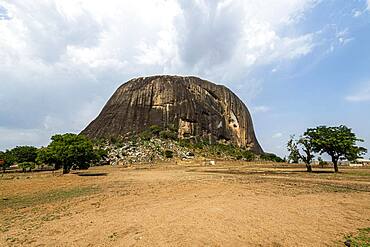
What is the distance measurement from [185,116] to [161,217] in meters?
95.2

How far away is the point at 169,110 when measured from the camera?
352 feet

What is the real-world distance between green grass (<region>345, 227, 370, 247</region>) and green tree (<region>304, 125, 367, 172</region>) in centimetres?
3182

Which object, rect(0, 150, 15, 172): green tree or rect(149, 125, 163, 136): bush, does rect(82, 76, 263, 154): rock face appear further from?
rect(0, 150, 15, 172): green tree

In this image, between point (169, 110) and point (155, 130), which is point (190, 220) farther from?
point (169, 110)

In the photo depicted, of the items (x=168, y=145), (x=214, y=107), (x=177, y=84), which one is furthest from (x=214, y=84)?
(x=168, y=145)

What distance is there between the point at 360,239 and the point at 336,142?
33.5m

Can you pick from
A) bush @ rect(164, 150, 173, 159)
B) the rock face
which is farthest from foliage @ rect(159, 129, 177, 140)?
bush @ rect(164, 150, 173, 159)

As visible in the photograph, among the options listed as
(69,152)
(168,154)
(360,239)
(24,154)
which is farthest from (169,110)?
(360,239)

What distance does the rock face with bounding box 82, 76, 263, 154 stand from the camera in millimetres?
105062

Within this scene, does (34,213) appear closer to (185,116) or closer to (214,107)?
(185,116)

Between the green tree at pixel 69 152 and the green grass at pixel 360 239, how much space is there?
34.6 m

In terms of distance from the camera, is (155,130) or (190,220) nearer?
(190,220)

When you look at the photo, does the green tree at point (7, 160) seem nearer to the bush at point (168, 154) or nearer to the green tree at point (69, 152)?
the green tree at point (69, 152)

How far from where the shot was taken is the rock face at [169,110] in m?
105
